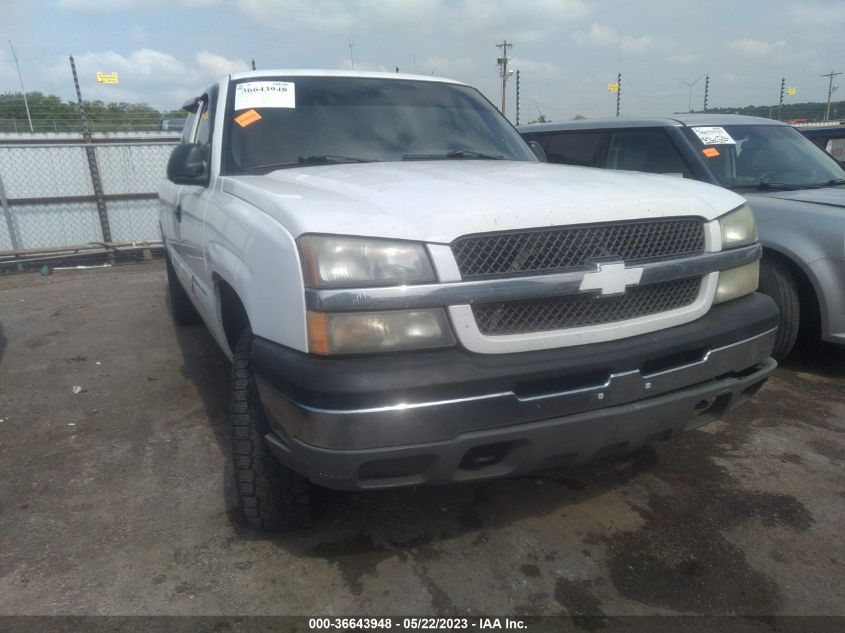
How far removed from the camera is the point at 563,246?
2023 millimetres

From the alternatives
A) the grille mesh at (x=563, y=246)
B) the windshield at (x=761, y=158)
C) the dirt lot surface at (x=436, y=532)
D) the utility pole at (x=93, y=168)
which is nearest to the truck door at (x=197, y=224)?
the dirt lot surface at (x=436, y=532)

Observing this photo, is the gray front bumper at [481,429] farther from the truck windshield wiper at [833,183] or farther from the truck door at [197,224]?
the truck windshield wiper at [833,183]

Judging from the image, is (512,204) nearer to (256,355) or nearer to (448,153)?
(256,355)

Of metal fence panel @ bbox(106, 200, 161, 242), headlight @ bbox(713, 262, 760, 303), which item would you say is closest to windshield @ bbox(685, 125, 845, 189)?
headlight @ bbox(713, 262, 760, 303)

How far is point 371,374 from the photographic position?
178 cm

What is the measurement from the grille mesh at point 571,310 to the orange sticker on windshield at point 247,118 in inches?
69.2

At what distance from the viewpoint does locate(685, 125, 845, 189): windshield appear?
4.61 metres

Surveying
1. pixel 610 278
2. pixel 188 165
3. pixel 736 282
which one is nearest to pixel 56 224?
pixel 188 165

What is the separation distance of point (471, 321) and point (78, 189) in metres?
9.30

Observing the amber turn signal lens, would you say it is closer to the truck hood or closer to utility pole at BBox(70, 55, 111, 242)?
the truck hood

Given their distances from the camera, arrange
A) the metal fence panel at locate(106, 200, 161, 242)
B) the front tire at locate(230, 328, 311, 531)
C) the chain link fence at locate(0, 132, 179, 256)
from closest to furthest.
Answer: the front tire at locate(230, 328, 311, 531) < the chain link fence at locate(0, 132, 179, 256) < the metal fence panel at locate(106, 200, 161, 242)

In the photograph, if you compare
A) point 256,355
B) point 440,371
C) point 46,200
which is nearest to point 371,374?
point 440,371

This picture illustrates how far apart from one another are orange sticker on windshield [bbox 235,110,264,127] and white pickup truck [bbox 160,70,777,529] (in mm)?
519

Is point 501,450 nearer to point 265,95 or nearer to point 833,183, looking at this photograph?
point 265,95
